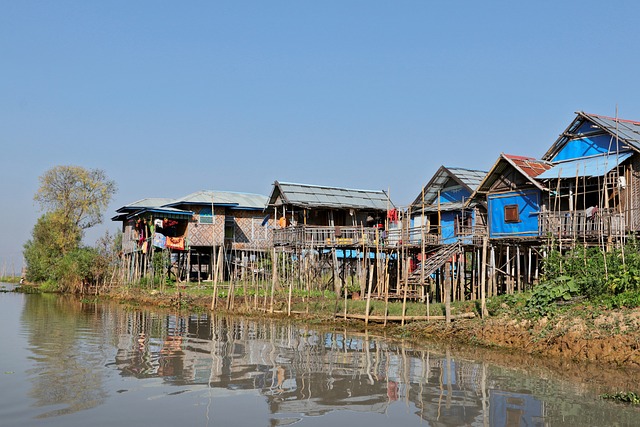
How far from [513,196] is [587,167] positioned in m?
2.74

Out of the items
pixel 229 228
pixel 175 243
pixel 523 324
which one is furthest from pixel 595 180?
pixel 229 228

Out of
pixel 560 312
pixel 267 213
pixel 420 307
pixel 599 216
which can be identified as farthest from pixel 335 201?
pixel 560 312

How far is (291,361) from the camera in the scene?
13625mm

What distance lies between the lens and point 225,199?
123 feet

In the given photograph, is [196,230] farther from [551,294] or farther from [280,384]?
[280,384]

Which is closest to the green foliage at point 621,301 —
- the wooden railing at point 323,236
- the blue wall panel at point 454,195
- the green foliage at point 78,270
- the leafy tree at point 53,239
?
the wooden railing at point 323,236

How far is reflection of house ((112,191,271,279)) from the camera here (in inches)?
1363

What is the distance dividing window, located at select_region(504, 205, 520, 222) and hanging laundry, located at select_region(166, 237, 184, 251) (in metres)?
18.0

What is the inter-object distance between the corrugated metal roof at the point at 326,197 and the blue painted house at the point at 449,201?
2528mm

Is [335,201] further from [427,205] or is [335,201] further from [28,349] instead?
[28,349]

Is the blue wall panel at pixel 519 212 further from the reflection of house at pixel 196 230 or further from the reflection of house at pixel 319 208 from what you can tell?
the reflection of house at pixel 196 230

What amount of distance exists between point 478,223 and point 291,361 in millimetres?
13411

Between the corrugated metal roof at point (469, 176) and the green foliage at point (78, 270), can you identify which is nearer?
the corrugated metal roof at point (469, 176)

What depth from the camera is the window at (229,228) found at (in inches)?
1457
